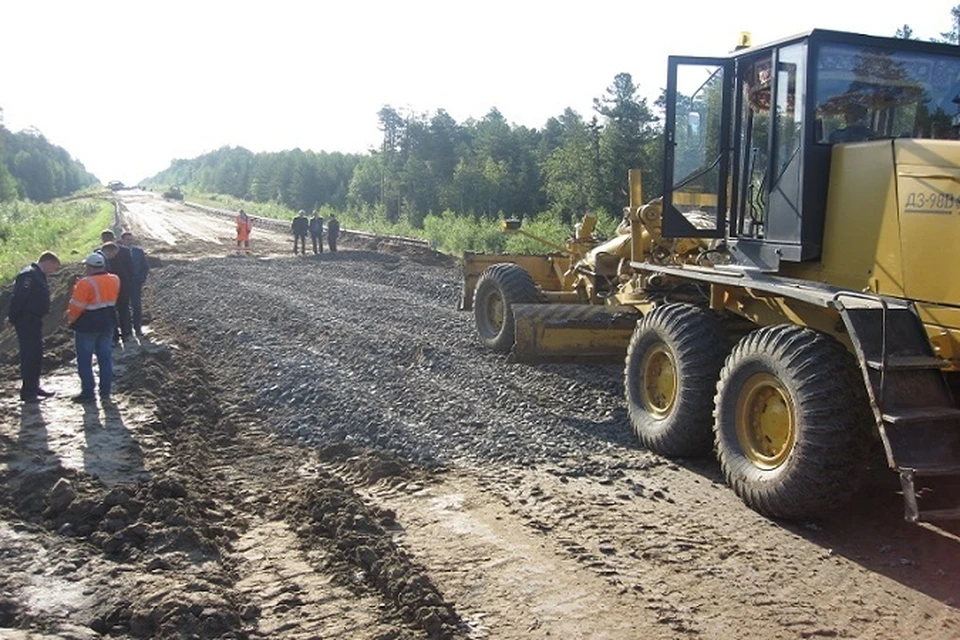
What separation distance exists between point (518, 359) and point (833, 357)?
164 inches

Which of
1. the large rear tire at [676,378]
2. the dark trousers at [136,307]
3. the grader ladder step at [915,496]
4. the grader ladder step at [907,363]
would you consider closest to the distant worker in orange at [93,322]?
the dark trousers at [136,307]

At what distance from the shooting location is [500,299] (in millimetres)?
10703

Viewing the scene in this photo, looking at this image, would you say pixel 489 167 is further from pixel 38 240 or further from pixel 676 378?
pixel 676 378

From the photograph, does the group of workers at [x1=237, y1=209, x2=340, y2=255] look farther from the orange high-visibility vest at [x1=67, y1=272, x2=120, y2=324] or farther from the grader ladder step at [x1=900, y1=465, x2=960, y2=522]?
the grader ladder step at [x1=900, y1=465, x2=960, y2=522]

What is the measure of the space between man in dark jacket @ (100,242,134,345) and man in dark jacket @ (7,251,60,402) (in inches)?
88.8

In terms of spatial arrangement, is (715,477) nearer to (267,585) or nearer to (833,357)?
(833,357)

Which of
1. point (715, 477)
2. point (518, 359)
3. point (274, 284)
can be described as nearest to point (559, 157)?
point (274, 284)

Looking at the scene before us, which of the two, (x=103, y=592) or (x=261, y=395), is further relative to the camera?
(x=261, y=395)

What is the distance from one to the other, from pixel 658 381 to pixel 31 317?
620 cm

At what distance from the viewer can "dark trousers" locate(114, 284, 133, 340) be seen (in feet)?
36.7

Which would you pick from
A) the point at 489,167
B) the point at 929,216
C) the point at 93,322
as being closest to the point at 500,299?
the point at 93,322

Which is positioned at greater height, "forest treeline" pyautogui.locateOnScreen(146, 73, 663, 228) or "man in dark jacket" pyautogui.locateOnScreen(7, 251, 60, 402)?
"forest treeline" pyautogui.locateOnScreen(146, 73, 663, 228)

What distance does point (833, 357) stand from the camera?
194 inches

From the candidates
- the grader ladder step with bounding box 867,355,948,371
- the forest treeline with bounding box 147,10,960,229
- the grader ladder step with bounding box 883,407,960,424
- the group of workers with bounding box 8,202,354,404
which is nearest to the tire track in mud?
the grader ladder step with bounding box 883,407,960,424
